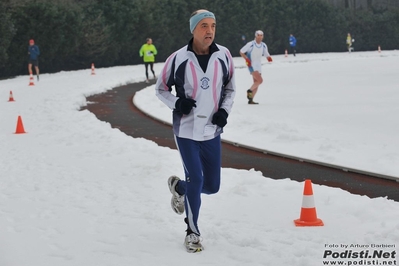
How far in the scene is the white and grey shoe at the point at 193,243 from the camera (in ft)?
19.0

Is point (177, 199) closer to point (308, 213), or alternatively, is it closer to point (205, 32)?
point (308, 213)

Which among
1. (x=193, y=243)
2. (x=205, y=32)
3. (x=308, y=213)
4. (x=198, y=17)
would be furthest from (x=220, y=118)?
(x=308, y=213)

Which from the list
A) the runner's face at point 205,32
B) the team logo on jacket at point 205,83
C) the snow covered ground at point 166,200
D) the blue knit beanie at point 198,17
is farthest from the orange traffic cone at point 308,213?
the blue knit beanie at point 198,17

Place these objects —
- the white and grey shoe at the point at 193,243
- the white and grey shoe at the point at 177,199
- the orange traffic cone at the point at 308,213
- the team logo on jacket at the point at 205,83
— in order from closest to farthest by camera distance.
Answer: the white and grey shoe at the point at 193,243, the team logo on jacket at the point at 205,83, the white and grey shoe at the point at 177,199, the orange traffic cone at the point at 308,213

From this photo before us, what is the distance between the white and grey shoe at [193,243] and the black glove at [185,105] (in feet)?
3.41

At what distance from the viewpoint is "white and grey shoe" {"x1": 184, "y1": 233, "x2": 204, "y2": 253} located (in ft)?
19.0

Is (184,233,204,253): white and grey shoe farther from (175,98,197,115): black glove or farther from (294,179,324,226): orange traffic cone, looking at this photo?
(294,179,324,226): orange traffic cone

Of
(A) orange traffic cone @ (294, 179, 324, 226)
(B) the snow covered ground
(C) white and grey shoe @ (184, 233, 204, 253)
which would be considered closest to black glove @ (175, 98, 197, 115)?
(C) white and grey shoe @ (184, 233, 204, 253)

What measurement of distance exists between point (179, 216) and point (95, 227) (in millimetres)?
914

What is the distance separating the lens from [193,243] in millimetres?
5820

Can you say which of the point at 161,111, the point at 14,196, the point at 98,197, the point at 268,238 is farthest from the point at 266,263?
the point at 161,111

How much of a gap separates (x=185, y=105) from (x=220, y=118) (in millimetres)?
321

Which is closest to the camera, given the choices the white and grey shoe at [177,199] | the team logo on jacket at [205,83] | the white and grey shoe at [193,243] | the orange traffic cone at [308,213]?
the white and grey shoe at [193,243]

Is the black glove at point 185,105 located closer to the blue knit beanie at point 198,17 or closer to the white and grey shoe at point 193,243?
the blue knit beanie at point 198,17
